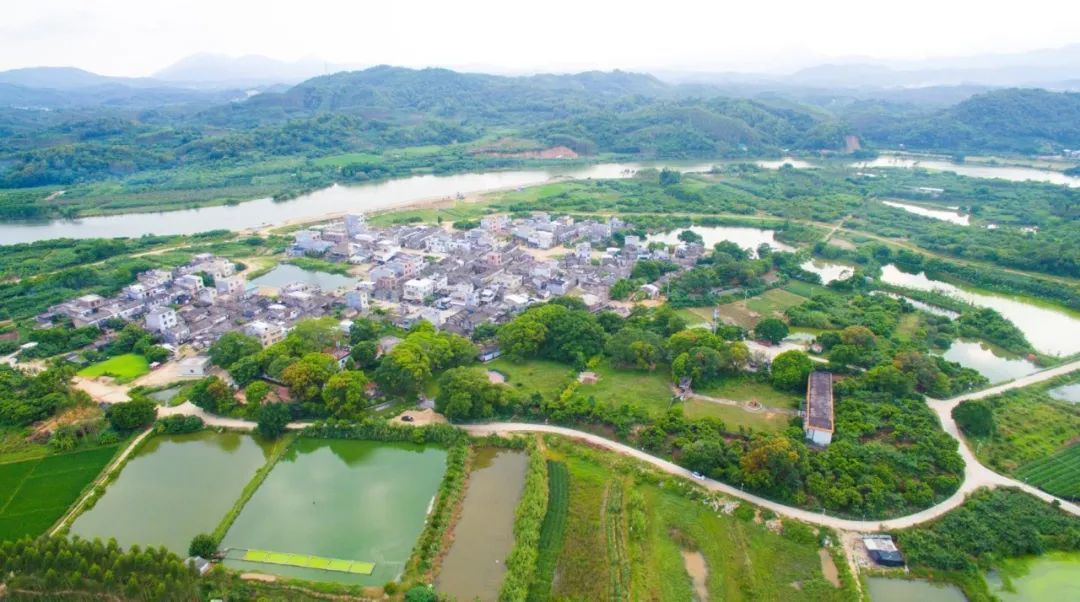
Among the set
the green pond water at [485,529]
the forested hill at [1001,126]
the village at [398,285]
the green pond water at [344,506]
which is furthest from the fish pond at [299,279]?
the forested hill at [1001,126]

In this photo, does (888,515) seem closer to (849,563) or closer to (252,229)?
(849,563)

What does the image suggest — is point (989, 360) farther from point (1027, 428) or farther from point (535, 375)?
point (535, 375)

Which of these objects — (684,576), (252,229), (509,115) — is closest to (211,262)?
(252,229)

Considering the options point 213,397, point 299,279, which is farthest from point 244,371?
point 299,279

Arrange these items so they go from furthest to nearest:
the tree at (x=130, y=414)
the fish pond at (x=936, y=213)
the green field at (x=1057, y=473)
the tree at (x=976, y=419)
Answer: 1. the fish pond at (x=936, y=213)
2. the tree at (x=130, y=414)
3. the tree at (x=976, y=419)
4. the green field at (x=1057, y=473)

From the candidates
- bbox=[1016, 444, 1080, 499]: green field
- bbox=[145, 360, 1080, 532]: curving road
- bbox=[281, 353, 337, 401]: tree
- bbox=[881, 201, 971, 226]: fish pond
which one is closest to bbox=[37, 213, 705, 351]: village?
bbox=[281, 353, 337, 401]: tree

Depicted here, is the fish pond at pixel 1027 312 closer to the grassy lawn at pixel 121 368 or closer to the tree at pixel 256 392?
the tree at pixel 256 392
